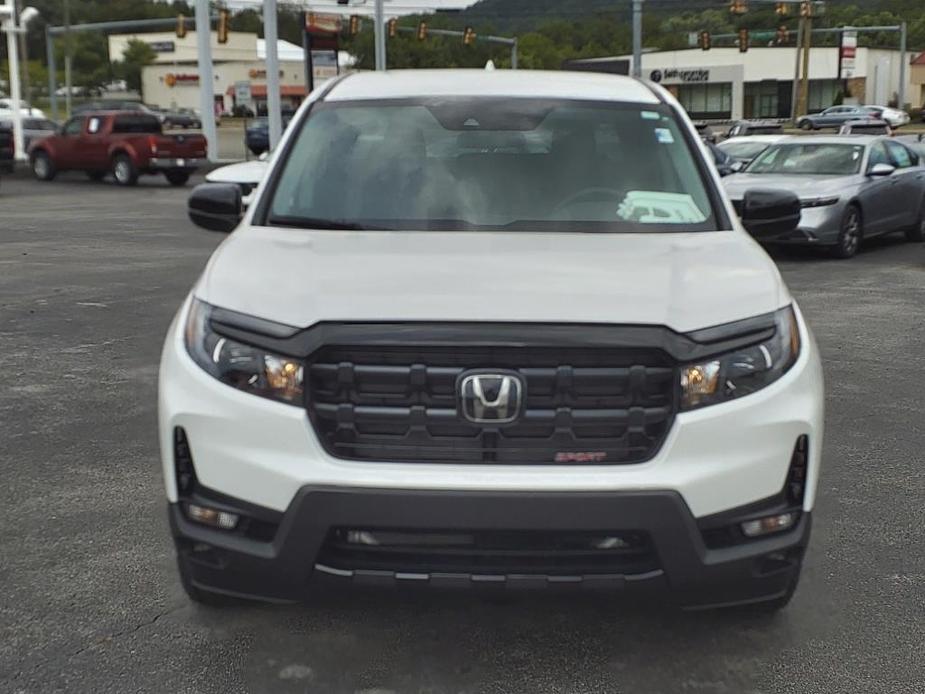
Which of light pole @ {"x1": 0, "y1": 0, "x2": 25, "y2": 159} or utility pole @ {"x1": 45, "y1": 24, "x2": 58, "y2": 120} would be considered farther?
utility pole @ {"x1": 45, "y1": 24, "x2": 58, "y2": 120}

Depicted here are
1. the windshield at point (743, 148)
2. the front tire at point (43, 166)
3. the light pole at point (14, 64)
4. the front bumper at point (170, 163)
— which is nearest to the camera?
the windshield at point (743, 148)

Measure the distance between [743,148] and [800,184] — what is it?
7.58m

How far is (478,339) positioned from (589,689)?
1.10 meters

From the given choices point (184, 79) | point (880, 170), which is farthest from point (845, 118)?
point (184, 79)

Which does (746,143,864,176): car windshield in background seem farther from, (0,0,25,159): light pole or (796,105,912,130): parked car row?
(796,105,912,130): parked car row

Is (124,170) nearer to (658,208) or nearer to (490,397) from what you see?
(658,208)

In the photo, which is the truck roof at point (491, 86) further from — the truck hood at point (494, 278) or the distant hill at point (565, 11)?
the distant hill at point (565, 11)

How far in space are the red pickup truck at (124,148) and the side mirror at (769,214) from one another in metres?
22.5

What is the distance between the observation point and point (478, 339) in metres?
2.92

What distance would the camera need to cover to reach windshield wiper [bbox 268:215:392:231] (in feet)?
12.8

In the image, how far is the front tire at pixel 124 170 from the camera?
25703 mm

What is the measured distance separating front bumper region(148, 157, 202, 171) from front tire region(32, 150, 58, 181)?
3452mm

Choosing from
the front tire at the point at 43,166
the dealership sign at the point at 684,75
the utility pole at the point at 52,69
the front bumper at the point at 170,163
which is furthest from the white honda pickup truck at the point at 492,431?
the dealership sign at the point at 684,75

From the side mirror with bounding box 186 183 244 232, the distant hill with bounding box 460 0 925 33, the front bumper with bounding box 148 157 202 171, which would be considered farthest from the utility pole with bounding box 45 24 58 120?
the distant hill with bounding box 460 0 925 33
